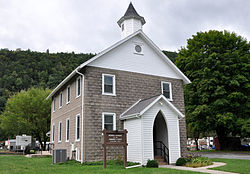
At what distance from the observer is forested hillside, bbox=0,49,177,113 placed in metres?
74.4

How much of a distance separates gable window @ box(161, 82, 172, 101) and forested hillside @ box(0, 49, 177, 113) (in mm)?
52559

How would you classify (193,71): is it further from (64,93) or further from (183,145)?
(64,93)

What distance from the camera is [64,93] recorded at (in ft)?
71.2

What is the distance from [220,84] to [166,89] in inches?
362

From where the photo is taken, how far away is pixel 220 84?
26266 mm

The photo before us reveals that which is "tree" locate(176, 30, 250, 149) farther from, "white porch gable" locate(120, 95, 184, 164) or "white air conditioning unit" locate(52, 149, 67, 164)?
"white air conditioning unit" locate(52, 149, 67, 164)

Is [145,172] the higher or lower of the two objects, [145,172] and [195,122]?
the lower

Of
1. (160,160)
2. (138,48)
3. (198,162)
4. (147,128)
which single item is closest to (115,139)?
(147,128)

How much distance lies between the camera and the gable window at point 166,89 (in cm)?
1962

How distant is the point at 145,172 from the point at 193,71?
63.5 ft

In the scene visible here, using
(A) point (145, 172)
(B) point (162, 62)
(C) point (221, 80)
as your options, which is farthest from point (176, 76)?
(A) point (145, 172)

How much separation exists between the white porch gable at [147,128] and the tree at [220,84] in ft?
32.6

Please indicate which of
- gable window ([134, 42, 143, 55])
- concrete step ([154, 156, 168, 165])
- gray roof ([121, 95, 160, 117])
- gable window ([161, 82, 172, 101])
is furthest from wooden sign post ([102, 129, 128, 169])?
gable window ([134, 42, 143, 55])

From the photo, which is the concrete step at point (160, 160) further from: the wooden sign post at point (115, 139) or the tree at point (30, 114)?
the tree at point (30, 114)
